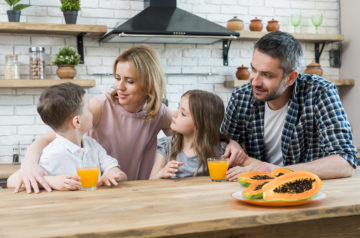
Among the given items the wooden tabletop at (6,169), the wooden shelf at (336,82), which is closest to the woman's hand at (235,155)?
the wooden tabletop at (6,169)

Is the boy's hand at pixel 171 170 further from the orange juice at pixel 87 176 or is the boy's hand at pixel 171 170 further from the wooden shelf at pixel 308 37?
the wooden shelf at pixel 308 37

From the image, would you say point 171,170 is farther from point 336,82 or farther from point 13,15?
point 336,82

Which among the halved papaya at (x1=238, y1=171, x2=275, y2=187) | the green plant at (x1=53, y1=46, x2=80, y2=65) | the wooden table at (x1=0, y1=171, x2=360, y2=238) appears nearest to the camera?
the wooden table at (x1=0, y1=171, x2=360, y2=238)

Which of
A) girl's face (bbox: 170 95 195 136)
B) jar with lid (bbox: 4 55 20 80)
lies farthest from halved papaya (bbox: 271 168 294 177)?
jar with lid (bbox: 4 55 20 80)

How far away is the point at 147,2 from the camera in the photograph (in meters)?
3.75

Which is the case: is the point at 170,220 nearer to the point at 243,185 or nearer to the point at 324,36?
the point at 243,185

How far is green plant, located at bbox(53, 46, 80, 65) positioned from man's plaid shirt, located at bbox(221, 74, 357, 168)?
166cm

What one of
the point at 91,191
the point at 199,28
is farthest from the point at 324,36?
the point at 91,191

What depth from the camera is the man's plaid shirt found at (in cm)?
189

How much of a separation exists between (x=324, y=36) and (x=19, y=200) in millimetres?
3651

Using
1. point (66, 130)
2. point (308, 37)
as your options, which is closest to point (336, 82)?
point (308, 37)

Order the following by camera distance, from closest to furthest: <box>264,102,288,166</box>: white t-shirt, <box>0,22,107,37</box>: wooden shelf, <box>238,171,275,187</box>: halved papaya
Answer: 1. <box>238,171,275,187</box>: halved papaya
2. <box>264,102,288,166</box>: white t-shirt
3. <box>0,22,107,37</box>: wooden shelf

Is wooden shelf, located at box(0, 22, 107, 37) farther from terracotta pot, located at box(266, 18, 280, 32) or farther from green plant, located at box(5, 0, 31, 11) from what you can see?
terracotta pot, located at box(266, 18, 280, 32)

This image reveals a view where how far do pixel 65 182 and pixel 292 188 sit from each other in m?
0.76
